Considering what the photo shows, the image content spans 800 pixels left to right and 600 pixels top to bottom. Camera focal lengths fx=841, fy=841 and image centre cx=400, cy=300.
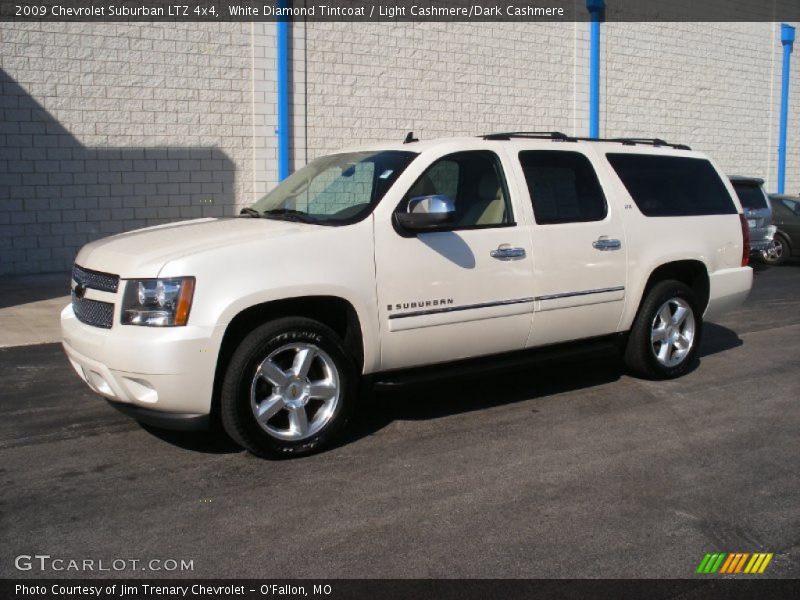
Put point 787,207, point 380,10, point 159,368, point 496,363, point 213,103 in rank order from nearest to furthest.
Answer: point 159,368
point 496,363
point 213,103
point 380,10
point 787,207

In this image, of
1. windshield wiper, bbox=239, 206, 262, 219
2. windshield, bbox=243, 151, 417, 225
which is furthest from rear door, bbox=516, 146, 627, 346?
windshield wiper, bbox=239, 206, 262, 219

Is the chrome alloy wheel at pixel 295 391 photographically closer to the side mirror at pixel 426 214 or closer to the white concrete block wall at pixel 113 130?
the side mirror at pixel 426 214

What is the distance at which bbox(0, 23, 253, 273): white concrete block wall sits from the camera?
1255cm

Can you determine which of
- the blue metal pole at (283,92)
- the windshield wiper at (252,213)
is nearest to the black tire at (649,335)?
the windshield wiper at (252,213)

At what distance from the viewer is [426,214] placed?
5.27m

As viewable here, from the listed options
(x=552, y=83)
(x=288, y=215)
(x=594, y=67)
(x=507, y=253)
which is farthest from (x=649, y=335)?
(x=594, y=67)

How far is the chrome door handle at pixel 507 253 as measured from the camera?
18.8 ft

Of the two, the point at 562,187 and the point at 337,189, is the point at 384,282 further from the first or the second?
the point at 562,187

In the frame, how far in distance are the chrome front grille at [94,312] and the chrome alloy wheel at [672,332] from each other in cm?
418

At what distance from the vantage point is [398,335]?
537cm

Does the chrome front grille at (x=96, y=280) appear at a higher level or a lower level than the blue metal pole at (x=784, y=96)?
lower

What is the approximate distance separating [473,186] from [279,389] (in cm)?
205

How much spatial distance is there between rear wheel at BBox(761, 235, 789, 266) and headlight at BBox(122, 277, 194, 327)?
13625 millimetres

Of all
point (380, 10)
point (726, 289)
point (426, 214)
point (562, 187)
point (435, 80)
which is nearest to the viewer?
point (426, 214)
